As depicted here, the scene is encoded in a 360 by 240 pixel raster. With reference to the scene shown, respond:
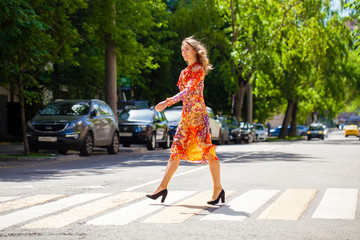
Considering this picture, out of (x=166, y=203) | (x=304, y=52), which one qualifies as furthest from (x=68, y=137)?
(x=304, y=52)

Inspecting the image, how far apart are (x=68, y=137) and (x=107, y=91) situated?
778 cm

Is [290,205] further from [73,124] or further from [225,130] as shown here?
[225,130]

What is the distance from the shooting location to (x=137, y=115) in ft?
85.0

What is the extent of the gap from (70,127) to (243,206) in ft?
40.1

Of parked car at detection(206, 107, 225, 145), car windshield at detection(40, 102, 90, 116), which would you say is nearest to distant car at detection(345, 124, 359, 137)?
parked car at detection(206, 107, 225, 145)

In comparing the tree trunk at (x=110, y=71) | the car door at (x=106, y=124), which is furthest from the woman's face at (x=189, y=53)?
the tree trunk at (x=110, y=71)

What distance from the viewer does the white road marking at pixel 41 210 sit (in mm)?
6680

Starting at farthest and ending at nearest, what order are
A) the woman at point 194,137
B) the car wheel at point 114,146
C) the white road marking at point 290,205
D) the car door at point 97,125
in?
the car wheel at point 114,146, the car door at point 97,125, the woman at point 194,137, the white road marking at point 290,205

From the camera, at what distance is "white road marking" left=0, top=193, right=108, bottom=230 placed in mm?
6680

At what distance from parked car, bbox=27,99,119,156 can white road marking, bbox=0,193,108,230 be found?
34.8ft

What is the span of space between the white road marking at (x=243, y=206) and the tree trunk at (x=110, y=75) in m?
17.4

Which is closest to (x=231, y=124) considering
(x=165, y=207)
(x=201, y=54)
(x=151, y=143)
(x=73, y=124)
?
(x=151, y=143)

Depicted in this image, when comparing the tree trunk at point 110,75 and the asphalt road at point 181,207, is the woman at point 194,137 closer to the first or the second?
the asphalt road at point 181,207

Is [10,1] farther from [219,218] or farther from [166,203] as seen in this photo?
[219,218]
